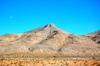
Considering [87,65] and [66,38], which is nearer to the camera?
[87,65]

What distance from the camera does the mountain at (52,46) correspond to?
15538cm

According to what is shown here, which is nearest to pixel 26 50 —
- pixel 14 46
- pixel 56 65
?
pixel 14 46

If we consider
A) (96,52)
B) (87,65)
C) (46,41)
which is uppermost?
(46,41)

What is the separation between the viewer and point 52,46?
561ft

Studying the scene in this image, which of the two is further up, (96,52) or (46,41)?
(46,41)

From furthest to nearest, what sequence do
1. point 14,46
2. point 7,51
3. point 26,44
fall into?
point 26,44 < point 14,46 < point 7,51

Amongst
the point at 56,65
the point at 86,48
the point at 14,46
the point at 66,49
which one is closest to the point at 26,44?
the point at 14,46

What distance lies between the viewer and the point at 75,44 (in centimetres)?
17438

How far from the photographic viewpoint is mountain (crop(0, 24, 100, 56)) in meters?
155

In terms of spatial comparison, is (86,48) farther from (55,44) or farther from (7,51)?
(7,51)

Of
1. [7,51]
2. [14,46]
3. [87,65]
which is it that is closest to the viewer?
[87,65]

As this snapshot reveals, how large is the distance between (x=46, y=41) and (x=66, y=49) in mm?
20040

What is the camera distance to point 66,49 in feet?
539

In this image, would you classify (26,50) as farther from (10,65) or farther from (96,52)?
(10,65)
